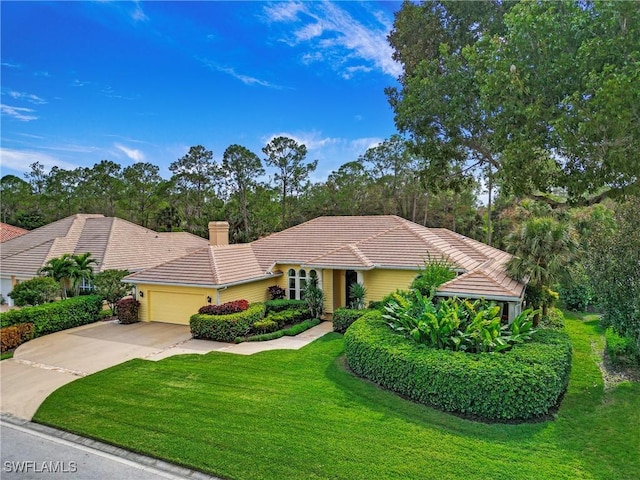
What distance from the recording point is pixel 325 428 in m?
7.95

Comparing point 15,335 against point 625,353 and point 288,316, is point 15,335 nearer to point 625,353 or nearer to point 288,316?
point 288,316

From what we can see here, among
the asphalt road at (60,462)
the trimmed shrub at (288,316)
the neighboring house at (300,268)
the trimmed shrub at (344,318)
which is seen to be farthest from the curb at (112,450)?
the trimmed shrub at (344,318)

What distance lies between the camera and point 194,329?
624 inches

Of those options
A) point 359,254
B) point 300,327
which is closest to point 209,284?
point 300,327

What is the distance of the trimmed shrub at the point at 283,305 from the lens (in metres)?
18.5

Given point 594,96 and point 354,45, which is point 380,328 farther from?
point 354,45

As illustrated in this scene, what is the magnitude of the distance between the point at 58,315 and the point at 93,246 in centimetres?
931

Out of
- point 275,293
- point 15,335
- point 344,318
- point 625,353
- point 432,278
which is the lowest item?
point 625,353

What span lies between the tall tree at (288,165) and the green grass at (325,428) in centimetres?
3534

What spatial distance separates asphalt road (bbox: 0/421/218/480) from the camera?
682 centimetres

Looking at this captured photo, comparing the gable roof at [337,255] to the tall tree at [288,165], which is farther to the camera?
the tall tree at [288,165]

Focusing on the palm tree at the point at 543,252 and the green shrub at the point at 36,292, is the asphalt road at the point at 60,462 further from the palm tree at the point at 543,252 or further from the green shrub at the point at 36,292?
the palm tree at the point at 543,252

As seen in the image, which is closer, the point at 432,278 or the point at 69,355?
the point at 69,355

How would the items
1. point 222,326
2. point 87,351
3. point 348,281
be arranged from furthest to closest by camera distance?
point 348,281, point 222,326, point 87,351
